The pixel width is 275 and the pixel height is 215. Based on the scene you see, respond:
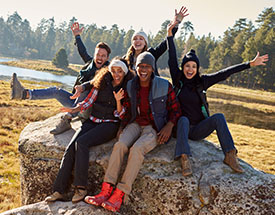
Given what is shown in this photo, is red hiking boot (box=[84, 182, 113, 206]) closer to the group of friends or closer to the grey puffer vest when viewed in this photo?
the group of friends

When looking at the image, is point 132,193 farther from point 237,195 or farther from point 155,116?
point 237,195

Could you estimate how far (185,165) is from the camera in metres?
3.81

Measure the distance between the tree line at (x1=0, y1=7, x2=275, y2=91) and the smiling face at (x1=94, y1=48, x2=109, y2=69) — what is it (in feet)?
211

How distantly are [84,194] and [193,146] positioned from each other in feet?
7.21

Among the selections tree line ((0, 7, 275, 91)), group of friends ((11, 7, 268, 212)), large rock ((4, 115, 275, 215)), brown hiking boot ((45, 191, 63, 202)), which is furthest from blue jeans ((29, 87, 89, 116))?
tree line ((0, 7, 275, 91))

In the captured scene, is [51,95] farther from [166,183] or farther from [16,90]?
[166,183]

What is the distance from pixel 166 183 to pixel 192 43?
94465 mm

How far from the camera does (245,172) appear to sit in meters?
3.87

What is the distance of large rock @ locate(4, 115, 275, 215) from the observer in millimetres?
3498

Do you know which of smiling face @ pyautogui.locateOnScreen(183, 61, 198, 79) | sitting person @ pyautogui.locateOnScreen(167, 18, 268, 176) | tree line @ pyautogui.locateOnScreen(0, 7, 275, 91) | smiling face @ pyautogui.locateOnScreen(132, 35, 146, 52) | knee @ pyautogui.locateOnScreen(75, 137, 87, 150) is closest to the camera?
knee @ pyautogui.locateOnScreen(75, 137, 87, 150)

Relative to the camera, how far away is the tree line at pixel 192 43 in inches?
2437

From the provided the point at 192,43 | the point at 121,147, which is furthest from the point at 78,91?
the point at 192,43

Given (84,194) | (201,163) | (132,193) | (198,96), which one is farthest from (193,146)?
(84,194)

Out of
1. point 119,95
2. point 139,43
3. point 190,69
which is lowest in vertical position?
point 119,95
